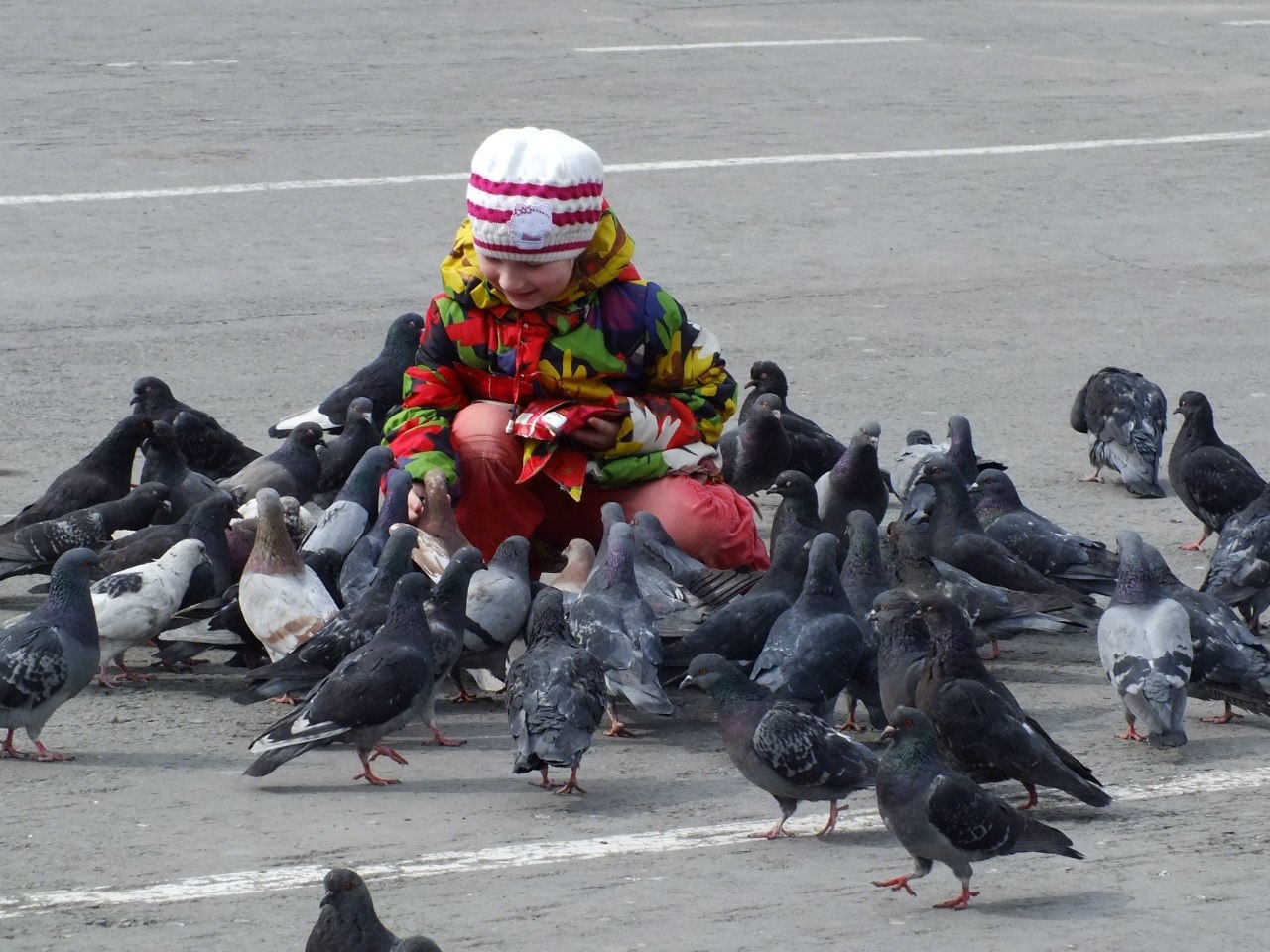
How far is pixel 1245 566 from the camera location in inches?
287

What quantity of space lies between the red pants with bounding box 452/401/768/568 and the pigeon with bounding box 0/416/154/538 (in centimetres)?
162

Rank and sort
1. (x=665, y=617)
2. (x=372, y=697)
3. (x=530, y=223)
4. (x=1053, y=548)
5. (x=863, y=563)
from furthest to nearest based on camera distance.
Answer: (x=1053, y=548) < (x=863, y=563) < (x=665, y=617) < (x=530, y=223) < (x=372, y=697)

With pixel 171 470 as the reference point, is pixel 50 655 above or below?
below

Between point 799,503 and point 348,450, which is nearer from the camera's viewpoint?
point 799,503

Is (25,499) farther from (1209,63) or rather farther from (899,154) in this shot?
(1209,63)

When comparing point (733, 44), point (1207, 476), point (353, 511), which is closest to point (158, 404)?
point (353, 511)

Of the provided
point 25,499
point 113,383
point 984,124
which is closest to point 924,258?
point 984,124

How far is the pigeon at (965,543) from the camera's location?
7.42 m

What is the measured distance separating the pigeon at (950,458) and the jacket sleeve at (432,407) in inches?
77.6

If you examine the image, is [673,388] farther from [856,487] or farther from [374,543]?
[856,487]

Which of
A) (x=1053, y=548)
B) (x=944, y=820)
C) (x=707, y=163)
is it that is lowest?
(x=944, y=820)

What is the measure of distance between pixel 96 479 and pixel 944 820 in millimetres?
4235

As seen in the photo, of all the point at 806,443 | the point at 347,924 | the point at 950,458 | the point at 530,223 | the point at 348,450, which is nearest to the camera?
the point at 347,924

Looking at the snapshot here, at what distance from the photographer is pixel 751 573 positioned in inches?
290
